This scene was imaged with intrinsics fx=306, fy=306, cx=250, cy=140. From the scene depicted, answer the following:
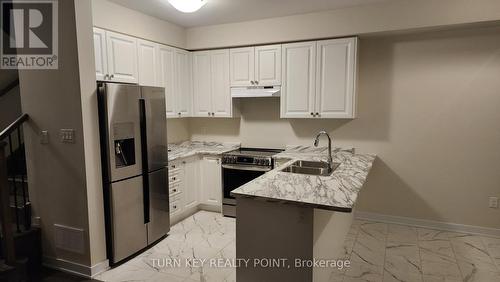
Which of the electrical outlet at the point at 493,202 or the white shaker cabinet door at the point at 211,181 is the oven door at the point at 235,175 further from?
the electrical outlet at the point at 493,202

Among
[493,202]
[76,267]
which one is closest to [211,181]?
[76,267]

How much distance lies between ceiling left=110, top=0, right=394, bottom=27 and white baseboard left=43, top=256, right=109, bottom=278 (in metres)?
2.66

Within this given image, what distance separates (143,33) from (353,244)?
3.42 m

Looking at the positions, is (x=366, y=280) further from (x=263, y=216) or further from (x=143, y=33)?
(x=143, y=33)

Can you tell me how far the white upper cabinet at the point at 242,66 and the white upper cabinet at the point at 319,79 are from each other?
46cm

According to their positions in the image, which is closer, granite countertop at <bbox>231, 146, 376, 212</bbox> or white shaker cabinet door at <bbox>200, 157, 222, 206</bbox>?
granite countertop at <bbox>231, 146, 376, 212</bbox>

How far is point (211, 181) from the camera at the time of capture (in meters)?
4.24

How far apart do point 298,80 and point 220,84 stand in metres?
1.14

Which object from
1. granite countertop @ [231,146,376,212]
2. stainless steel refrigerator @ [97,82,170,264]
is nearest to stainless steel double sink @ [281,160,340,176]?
granite countertop @ [231,146,376,212]

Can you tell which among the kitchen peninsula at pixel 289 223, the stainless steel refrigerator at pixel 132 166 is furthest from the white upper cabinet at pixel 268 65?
the kitchen peninsula at pixel 289 223

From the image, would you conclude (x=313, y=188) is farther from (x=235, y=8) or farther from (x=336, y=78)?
(x=235, y=8)

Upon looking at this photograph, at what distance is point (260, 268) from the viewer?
2.11 metres

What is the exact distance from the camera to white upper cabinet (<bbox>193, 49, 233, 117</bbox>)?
14.3 ft

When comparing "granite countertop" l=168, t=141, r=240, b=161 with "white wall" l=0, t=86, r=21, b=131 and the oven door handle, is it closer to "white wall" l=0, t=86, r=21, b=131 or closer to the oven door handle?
the oven door handle
